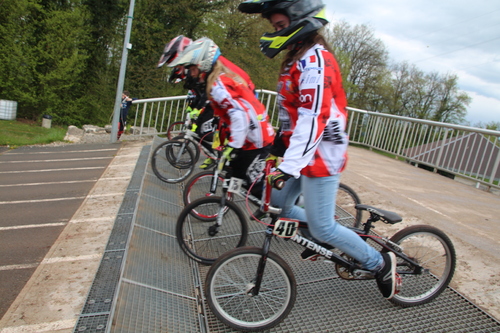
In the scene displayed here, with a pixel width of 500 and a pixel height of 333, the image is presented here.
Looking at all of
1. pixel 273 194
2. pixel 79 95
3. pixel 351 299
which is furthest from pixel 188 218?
pixel 79 95

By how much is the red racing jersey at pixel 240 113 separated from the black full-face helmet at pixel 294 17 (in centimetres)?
149

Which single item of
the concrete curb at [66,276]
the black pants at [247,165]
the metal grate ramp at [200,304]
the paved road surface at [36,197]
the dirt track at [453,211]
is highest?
the black pants at [247,165]

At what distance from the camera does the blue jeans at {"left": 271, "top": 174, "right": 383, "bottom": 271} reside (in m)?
2.50

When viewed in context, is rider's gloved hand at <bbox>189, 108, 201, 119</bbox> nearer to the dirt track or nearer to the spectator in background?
the dirt track

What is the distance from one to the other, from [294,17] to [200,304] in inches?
89.3

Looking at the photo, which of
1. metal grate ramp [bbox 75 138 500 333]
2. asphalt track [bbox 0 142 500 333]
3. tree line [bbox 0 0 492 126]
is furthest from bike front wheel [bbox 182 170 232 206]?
tree line [bbox 0 0 492 126]

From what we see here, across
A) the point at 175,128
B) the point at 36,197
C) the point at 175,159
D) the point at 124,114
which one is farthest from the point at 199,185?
the point at 124,114

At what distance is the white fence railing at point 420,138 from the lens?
7.50 m

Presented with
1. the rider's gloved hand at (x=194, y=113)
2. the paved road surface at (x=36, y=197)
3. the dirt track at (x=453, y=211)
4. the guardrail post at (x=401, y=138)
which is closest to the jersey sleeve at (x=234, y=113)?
the dirt track at (x=453, y=211)

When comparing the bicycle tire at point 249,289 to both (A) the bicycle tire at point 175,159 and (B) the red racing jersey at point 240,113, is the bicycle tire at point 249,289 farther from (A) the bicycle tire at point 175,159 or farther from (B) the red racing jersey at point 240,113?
(A) the bicycle tire at point 175,159

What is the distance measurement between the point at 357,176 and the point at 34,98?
20618 mm

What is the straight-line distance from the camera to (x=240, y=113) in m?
3.88

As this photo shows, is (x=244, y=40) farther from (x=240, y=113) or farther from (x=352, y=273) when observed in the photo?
(x=352, y=273)

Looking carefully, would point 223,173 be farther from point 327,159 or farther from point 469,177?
point 469,177
